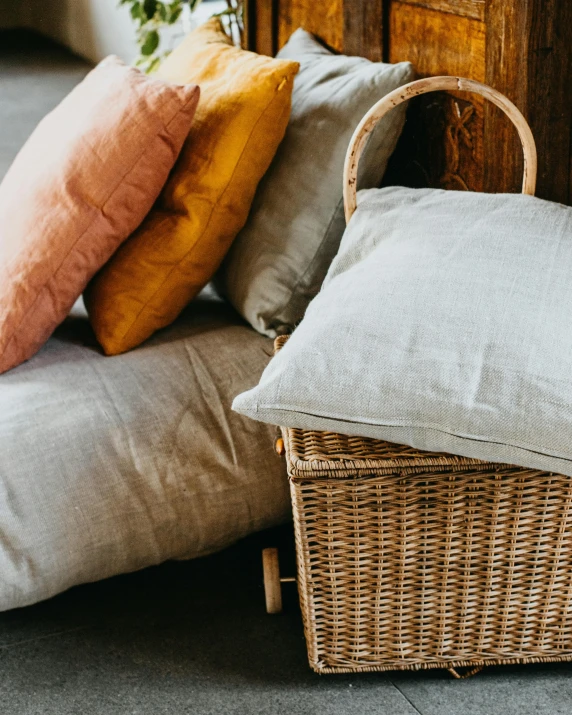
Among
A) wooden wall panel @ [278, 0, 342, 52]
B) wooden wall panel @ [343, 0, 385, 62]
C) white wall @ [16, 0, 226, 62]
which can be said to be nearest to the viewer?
wooden wall panel @ [343, 0, 385, 62]

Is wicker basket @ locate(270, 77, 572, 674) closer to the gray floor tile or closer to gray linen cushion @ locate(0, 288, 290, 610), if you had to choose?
the gray floor tile

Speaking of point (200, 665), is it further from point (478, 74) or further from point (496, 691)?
point (478, 74)

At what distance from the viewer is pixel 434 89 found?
130cm

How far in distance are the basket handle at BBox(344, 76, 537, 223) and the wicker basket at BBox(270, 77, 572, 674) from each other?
463 millimetres

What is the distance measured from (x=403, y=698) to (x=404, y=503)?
0.30 m

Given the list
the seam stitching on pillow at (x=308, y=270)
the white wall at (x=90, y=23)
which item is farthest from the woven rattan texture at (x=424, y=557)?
the white wall at (x=90, y=23)

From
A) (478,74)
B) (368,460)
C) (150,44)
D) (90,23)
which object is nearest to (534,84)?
(478,74)

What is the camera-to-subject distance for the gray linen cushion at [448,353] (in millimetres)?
967

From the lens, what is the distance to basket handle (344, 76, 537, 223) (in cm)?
127

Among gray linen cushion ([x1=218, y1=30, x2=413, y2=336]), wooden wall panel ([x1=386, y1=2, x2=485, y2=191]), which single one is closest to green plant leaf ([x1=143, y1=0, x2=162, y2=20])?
wooden wall panel ([x1=386, y1=2, x2=485, y2=191])

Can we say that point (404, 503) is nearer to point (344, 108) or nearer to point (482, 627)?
point (482, 627)

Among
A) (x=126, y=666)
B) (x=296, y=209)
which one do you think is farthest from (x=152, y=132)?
(x=126, y=666)

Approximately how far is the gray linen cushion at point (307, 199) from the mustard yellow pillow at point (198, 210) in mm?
49

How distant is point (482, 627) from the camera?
1.17 meters
